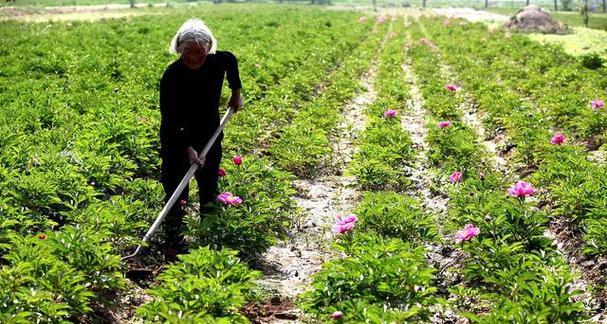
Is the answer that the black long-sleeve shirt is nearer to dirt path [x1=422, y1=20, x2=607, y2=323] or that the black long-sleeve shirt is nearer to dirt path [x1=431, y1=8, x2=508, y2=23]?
dirt path [x1=422, y1=20, x2=607, y2=323]

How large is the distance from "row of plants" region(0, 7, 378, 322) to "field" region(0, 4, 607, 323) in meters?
0.03

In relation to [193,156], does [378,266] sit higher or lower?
lower

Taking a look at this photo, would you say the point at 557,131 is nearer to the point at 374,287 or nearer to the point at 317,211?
the point at 317,211

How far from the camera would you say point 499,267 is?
15.1ft

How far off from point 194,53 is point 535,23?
36.4m

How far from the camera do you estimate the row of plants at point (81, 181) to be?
411 centimetres

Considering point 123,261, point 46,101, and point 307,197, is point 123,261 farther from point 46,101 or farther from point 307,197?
point 46,101

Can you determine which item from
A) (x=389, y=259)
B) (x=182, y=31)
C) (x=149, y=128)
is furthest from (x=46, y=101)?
(x=389, y=259)

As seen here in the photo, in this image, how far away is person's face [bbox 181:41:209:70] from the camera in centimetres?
500

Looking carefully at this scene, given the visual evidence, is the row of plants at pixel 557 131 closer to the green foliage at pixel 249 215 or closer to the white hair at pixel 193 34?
the green foliage at pixel 249 215

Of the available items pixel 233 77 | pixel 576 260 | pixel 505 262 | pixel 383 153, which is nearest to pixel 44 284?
pixel 233 77

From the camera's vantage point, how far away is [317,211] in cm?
715

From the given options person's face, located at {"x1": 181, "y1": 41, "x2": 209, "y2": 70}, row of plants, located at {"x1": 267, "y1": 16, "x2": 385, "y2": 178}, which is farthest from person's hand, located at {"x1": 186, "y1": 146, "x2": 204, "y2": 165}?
row of plants, located at {"x1": 267, "y1": 16, "x2": 385, "y2": 178}

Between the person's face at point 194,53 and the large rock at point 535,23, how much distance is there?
35.0 meters
